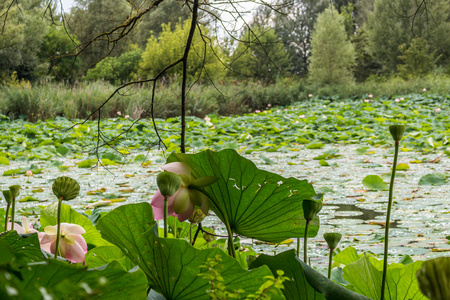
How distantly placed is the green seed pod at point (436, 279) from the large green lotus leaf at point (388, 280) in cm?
23

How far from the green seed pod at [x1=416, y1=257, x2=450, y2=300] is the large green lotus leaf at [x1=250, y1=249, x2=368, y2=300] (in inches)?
5.7

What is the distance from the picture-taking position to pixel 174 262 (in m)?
0.30

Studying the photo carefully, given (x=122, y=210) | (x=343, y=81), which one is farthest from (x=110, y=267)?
(x=343, y=81)

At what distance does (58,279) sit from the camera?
22cm

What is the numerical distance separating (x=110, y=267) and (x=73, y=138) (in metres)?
4.98

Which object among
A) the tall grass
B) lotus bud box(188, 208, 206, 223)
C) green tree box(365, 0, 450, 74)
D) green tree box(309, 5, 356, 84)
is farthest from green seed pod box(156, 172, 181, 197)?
green tree box(365, 0, 450, 74)

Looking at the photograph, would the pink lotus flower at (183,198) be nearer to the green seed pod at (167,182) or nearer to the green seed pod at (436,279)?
the green seed pod at (167,182)

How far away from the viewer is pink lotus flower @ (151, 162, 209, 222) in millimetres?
397

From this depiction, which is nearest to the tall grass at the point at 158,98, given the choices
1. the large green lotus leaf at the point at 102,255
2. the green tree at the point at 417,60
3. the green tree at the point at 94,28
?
the green tree at the point at 94,28

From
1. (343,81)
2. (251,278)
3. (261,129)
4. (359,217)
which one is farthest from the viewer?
(343,81)

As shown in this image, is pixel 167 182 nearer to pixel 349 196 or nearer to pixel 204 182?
pixel 204 182

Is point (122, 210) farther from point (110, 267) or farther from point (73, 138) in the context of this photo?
point (73, 138)

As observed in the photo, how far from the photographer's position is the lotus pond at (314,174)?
1.27 m

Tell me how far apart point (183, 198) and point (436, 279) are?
10.5 inches
